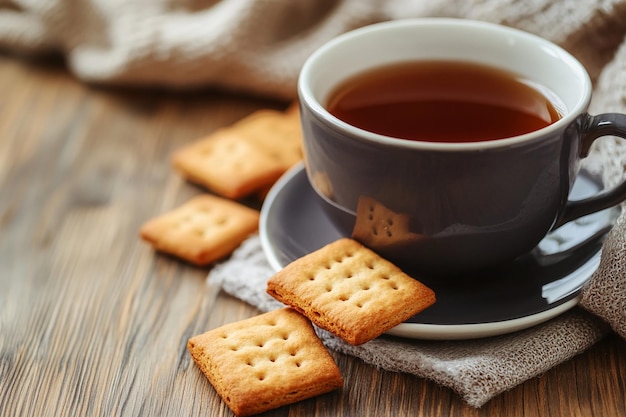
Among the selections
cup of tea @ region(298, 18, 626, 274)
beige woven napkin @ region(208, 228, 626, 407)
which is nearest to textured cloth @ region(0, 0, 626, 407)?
beige woven napkin @ region(208, 228, 626, 407)

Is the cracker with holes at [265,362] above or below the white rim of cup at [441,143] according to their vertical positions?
below

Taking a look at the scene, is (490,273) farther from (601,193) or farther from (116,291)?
(116,291)

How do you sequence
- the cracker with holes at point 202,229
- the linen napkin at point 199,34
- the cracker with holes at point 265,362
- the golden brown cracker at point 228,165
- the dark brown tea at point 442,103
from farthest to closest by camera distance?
the linen napkin at point 199,34 → the golden brown cracker at point 228,165 → the cracker with holes at point 202,229 → the dark brown tea at point 442,103 → the cracker with holes at point 265,362

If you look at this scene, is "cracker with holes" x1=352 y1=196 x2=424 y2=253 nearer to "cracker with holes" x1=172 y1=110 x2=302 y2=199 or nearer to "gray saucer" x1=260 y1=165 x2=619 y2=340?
"gray saucer" x1=260 y1=165 x2=619 y2=340

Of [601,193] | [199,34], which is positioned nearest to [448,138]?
[601,193]

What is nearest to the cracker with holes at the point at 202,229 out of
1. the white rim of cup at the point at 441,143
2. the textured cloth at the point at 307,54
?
the textured cloth at the point at 307,54

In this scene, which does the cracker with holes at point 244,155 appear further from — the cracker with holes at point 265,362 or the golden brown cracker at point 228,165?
the cracker with holes at point 265,362

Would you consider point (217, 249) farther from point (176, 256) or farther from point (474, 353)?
point (474, 353)
